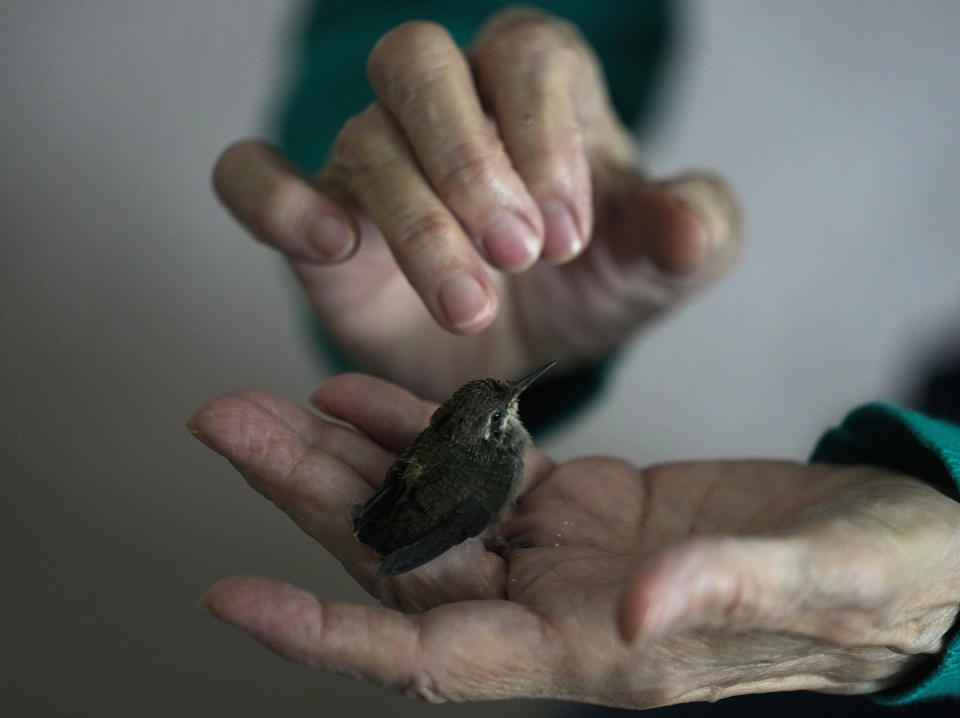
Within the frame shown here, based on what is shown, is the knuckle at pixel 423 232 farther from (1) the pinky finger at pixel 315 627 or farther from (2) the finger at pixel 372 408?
(1) the pinky finger at pixel 315 627

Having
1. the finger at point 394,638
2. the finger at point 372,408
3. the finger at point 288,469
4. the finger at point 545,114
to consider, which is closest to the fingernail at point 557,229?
the finger at point 545,114

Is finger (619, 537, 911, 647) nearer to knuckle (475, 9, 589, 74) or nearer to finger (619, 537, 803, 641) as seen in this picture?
finger (619, 537, 803, 641)

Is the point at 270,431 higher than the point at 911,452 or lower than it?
higher

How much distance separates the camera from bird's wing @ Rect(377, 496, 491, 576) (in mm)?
1357

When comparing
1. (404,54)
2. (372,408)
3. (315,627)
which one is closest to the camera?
(315,627)

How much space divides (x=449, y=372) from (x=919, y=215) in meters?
→ 2.93

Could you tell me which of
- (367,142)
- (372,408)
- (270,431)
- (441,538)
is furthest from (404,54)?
(441,538)

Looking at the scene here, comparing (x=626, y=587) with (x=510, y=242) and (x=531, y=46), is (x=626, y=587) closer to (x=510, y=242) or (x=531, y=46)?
(x=510, y=242)

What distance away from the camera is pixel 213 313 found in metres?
3.35

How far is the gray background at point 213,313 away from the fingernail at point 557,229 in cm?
86

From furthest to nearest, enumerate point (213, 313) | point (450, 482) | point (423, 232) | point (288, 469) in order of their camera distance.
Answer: point (213, 313) < point (423, 232) < point (450, 482) < point (288, 469)

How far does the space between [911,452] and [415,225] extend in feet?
3.64

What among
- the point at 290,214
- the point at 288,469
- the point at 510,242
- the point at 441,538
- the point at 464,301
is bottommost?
the point at 441,538

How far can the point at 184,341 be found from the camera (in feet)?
10.2
